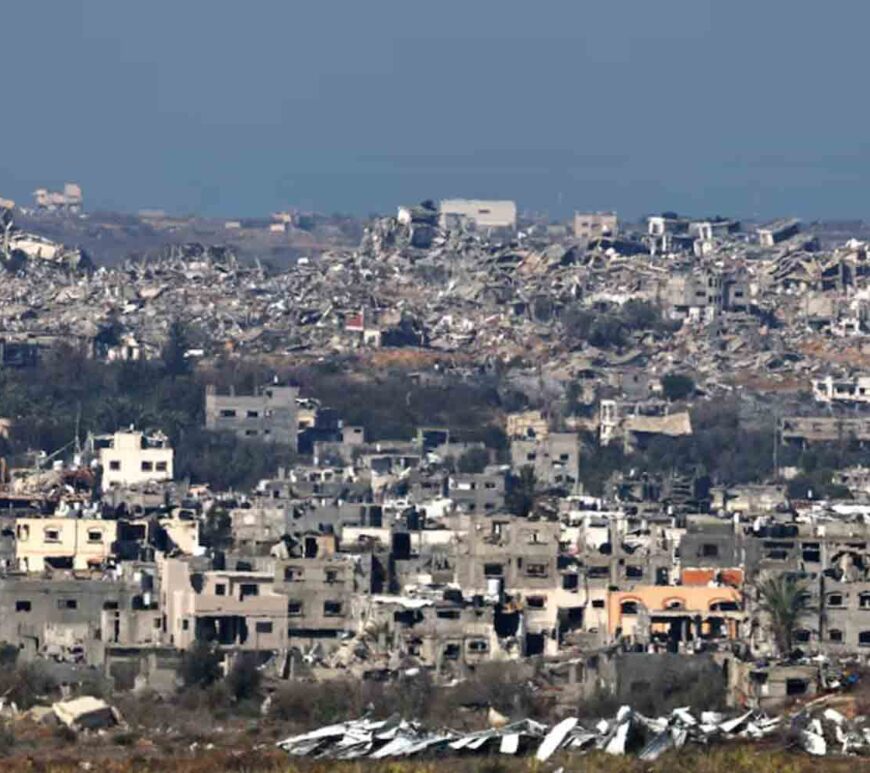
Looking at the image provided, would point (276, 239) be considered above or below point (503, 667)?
above

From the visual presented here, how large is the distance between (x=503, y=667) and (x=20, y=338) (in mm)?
48290

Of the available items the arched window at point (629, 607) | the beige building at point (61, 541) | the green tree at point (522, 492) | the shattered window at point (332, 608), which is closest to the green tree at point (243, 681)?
the shattered window at point (332, 608)

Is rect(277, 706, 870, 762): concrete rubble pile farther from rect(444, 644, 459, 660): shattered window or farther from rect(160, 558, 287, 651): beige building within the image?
rect(160, 558, 287, 651): beige building

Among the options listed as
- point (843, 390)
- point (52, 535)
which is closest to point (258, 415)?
point (843, 390)

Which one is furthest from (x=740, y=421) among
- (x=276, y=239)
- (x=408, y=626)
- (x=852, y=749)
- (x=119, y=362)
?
(x=276, y=239)

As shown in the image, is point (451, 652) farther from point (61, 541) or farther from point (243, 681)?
point (61, 541)

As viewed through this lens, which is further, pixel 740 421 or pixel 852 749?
pixel 740 421

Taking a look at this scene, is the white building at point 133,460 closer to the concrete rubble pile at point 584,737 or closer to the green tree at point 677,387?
the green tree at point 677,387

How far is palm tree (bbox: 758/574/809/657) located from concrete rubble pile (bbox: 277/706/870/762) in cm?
620

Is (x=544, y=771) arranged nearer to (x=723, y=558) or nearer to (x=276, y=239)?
(x=723, y=558)

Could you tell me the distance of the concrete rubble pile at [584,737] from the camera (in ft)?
122

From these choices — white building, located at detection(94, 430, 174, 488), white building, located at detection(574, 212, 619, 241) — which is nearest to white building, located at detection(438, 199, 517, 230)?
white building, located at detection(574, 212, 619, 241)

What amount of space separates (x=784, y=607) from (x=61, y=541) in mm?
11255

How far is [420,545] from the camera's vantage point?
5356 centimetres
